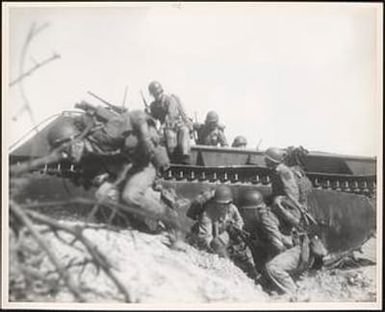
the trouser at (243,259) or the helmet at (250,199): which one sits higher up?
the helmet at (250,199)

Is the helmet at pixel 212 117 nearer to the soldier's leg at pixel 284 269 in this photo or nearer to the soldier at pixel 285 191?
the soldier at pixel 285 191

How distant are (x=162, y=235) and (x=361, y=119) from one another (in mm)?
1552

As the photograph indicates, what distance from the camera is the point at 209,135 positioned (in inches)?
218

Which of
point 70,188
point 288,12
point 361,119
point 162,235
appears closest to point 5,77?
point 70,188

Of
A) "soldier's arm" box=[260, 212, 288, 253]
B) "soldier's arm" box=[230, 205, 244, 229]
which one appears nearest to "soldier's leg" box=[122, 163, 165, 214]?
"soldier's arm" box=[230, 205, 244, 229]

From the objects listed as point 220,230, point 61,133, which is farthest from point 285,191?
point 61,133

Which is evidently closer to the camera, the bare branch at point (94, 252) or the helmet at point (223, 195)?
the bare branch at point (94, 252)

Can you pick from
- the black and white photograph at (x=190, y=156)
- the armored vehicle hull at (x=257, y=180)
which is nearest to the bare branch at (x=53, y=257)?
the black and white photograph at (x=190, y=156)

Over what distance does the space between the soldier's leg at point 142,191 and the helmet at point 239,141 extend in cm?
57

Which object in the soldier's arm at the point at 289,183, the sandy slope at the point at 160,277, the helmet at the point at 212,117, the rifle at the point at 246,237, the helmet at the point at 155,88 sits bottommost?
the sandy slope at the point at 160,277

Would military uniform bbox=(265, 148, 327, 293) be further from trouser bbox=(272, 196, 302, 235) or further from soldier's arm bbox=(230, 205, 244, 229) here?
soldier's arm bbox=(230, 205, 244, 229)

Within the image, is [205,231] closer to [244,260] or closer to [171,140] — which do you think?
[244,260]

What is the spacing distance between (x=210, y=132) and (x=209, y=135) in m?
0.02

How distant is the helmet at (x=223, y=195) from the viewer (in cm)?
552
